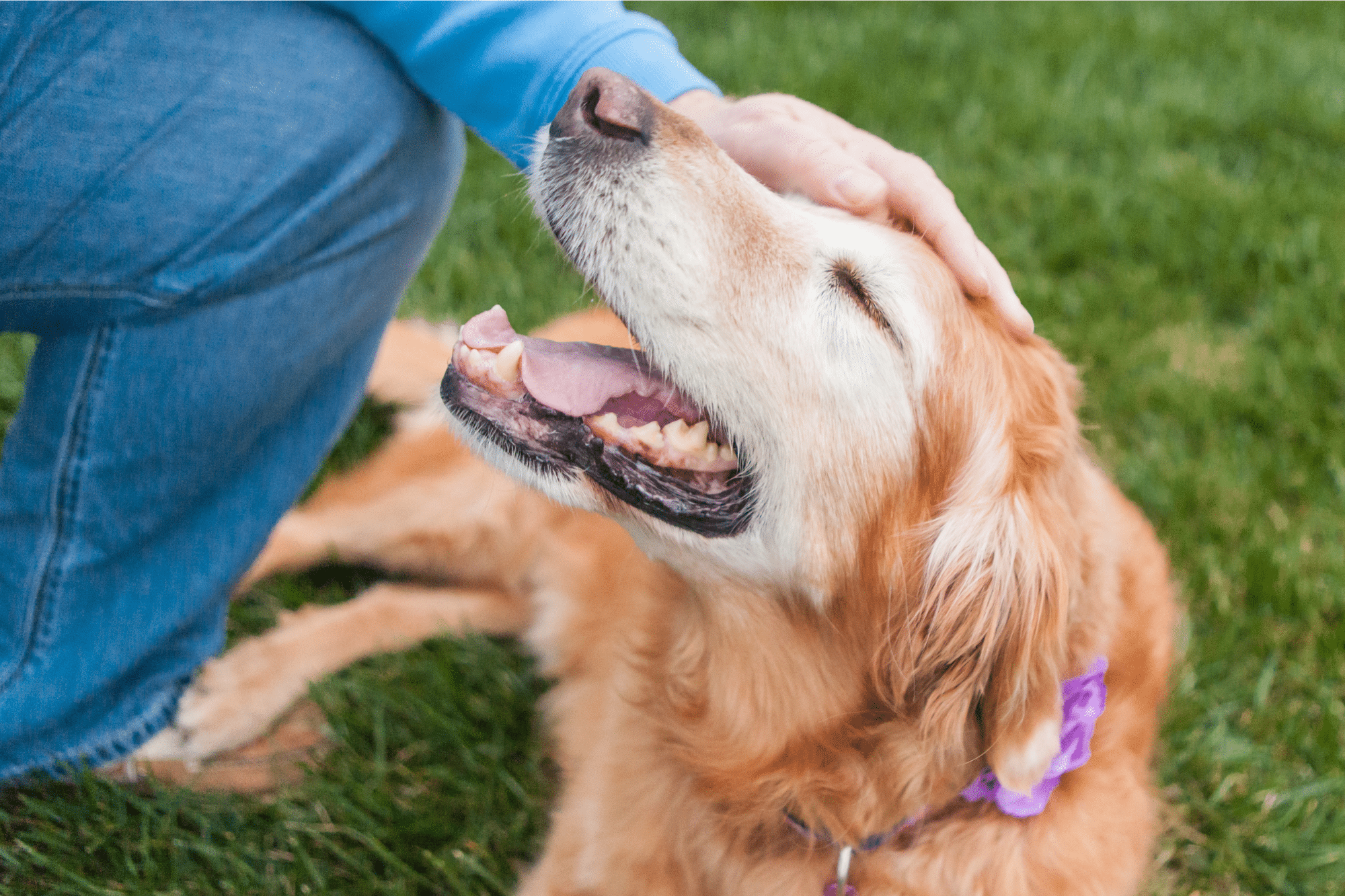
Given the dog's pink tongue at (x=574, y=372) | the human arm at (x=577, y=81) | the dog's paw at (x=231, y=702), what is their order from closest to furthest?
the dog's pink tongue at (x=574, y=372)
the human arm at (x=577, y=81)
the dog's paw at (x=231, y=702)

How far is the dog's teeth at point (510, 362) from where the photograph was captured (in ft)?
5.56

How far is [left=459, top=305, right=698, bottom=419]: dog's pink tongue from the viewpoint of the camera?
1722 mm

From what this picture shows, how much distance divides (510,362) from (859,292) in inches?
24.5

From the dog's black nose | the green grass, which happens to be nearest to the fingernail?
the dog's black nose

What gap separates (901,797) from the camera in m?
1.72

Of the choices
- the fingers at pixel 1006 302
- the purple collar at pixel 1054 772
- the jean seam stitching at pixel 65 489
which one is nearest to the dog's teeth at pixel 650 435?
the fingers at pixel 1006 302

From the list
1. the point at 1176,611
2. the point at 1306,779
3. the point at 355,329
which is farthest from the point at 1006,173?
the point at 355,329

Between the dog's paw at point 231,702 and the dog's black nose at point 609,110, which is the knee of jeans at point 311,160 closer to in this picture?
the dog's black nose at point 609,110

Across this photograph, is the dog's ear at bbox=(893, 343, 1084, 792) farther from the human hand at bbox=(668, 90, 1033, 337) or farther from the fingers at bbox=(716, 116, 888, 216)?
the fingers at bbox=(716, 116, 888, 216)

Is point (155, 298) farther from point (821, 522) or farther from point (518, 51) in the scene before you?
point (821, 522)

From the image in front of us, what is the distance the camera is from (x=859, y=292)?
172 cm

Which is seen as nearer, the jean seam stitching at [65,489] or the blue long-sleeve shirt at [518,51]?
the jean seam stitching at [65,489]

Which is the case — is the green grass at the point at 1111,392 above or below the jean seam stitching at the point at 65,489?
below

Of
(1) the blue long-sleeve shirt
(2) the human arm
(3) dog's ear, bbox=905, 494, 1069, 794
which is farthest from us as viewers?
(1) the blue long-sleeve shirt
